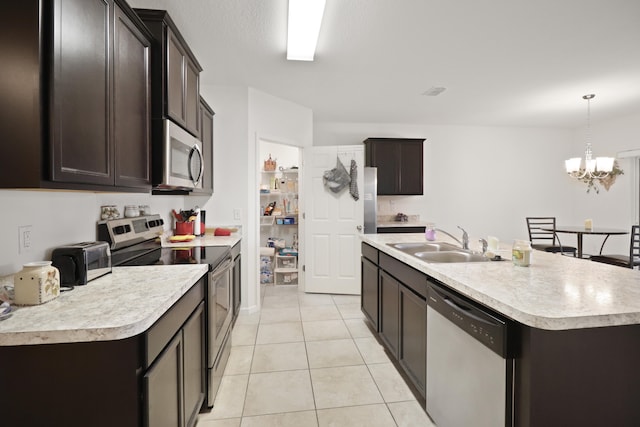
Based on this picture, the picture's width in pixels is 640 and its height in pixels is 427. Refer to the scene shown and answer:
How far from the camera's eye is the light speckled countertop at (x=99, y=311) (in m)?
0.91

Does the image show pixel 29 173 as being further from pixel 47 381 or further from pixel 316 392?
pixel 316 392

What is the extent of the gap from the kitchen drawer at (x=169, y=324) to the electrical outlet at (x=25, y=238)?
27.7 inches

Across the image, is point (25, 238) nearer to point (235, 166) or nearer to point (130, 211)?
point (130, 211)

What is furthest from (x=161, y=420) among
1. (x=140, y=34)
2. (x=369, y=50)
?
(x=369, y=50)

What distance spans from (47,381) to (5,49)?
1.04 metres

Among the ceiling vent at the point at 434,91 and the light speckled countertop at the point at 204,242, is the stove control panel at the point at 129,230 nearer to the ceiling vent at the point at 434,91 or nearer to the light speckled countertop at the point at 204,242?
the light speckled countertop at the point at 204,242

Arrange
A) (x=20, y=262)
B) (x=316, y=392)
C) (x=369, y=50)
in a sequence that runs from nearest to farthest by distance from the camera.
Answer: (x=20, y=262) → (x=316, y=392) → (x=369, y=50)

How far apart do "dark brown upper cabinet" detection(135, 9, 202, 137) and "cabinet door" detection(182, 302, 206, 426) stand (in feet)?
3.95

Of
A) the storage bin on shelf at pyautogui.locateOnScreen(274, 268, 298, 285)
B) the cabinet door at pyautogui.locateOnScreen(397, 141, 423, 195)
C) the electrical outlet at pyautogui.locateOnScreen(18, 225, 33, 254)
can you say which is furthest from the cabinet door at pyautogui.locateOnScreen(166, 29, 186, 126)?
the cabinet door at pyautogui.locateOnScreen(397, 141, 423, 195)

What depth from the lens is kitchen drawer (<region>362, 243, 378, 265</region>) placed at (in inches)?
113

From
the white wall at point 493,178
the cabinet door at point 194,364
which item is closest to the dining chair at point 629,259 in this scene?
the white wall at point 493,178

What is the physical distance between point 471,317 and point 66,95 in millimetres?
1758

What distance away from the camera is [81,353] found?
0.97 meters

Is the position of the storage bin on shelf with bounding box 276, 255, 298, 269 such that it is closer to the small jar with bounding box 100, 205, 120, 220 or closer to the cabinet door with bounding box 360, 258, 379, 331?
the cabinet door with bounding box 360, 258, 379, 331
